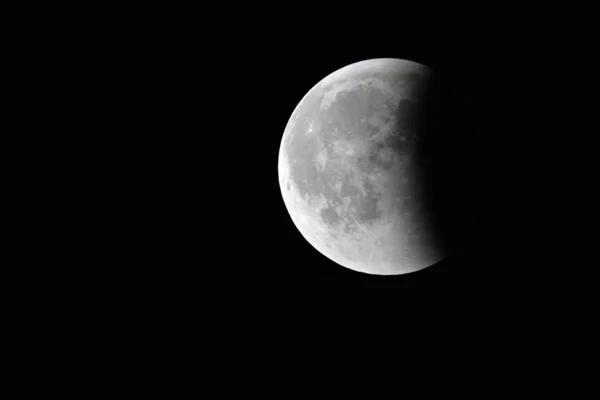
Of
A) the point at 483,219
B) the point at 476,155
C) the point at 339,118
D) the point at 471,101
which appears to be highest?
the point at 471,101

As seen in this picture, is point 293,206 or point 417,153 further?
point 293,206

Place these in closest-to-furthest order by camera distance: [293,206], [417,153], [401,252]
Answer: [417,153] < [401,252] < [293,206]

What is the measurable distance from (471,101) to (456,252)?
57.9 inches

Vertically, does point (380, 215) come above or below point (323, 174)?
below

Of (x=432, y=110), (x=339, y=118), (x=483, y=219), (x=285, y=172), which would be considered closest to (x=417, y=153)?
(x=432, y=110)

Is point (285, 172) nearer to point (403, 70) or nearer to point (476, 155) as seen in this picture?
point (403, 70)

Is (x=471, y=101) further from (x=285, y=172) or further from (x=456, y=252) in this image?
(x=285, y=172)

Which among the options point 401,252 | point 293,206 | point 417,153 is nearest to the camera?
point 417,153

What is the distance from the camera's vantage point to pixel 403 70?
15.1 ft

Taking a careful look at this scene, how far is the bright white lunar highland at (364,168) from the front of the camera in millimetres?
4176

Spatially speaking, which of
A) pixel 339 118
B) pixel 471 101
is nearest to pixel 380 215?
pixel 339 118

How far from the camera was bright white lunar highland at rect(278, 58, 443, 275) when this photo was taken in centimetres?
418

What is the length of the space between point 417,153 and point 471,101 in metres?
0.92

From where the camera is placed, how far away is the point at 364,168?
13.8 feet
